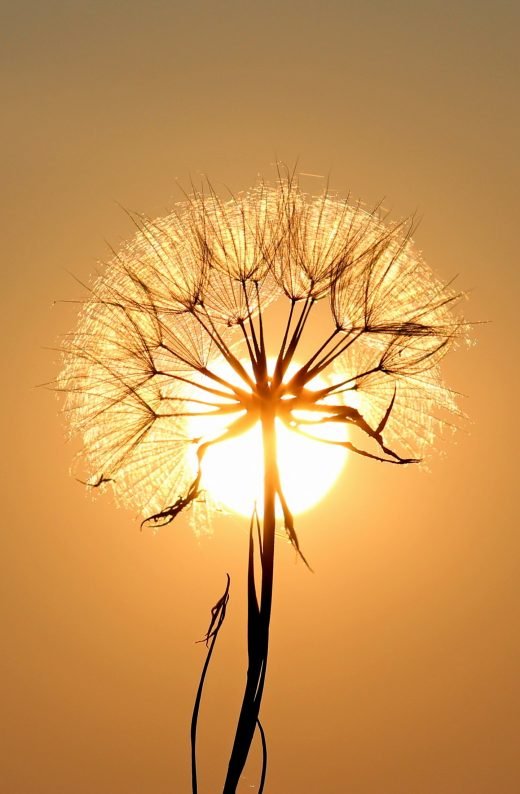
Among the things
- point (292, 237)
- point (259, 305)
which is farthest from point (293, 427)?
point (292, 237)

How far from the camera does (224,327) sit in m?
7.44

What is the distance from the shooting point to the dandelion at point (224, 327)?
24.8 ft

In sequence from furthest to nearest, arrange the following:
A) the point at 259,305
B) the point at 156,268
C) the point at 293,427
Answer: the point at 156,268 < the point at 259,305 < the point at 293,427

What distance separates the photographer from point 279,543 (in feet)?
24.8

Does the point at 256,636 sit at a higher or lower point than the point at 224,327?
lower

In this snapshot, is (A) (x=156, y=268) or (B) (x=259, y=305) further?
(A) (x=156, y=268)

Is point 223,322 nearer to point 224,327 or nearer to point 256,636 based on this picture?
point 224,327

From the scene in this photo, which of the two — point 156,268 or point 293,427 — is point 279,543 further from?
point 156,268

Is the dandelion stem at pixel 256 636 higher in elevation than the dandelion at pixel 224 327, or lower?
lower

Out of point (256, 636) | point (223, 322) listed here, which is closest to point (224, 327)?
point (223, 322)

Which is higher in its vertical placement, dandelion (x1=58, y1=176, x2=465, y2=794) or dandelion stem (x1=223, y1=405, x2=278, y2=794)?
dandelion (x1=58, y1=176, x2=465, y2=794)

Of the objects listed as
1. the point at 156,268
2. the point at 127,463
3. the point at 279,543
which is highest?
the point at 156,268

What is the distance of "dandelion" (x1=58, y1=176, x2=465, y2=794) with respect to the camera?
24.8 ft

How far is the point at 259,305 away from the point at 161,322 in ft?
2.54
